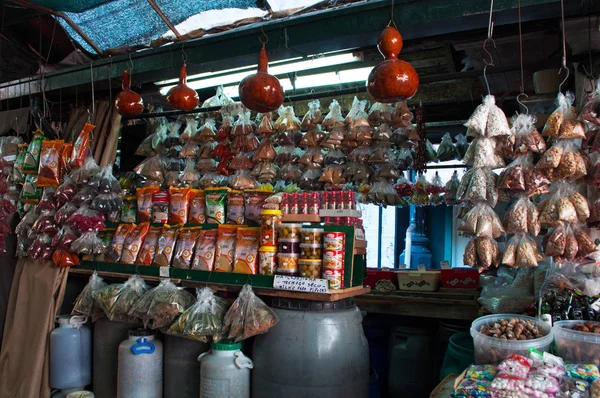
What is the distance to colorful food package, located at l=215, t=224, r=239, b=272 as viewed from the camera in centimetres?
293

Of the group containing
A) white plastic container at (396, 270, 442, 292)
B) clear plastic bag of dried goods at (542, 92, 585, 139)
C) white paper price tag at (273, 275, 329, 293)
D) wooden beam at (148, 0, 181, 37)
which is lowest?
white plastic container at (396, 270, 442, 292)

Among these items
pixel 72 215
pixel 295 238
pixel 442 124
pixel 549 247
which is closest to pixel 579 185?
pixel 549 247

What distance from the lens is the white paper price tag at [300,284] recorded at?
2514mm

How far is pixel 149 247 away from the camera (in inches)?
129

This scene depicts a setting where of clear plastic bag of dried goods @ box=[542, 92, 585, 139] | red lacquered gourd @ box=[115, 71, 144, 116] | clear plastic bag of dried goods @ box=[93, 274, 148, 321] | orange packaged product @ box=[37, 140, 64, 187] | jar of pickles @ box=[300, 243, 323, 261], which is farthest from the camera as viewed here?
orange packaged product @ box=[37, 140, 64, 187]

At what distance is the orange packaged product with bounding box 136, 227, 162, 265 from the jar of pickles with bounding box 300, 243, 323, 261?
1168mm

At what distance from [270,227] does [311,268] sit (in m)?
0.34

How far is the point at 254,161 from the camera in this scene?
3787 mm

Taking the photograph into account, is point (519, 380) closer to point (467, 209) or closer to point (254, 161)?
point (467, 209)

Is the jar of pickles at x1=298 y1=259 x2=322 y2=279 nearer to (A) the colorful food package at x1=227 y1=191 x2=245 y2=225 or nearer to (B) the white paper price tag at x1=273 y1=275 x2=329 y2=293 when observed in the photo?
(B) the white paper price tag at x1=273 y1=275 x2=329 y2=293

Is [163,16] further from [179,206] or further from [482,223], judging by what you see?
[482,223]

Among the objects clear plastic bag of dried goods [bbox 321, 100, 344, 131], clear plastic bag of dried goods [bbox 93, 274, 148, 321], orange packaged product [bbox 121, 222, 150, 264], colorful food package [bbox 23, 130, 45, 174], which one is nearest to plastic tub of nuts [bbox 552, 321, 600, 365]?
clear plastic bag of dried goods [bbox 321, 100, 344, 131]

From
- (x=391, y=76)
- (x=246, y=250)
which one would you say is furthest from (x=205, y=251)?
(x=391, y=76)

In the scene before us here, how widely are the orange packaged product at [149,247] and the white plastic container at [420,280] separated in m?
1.99
